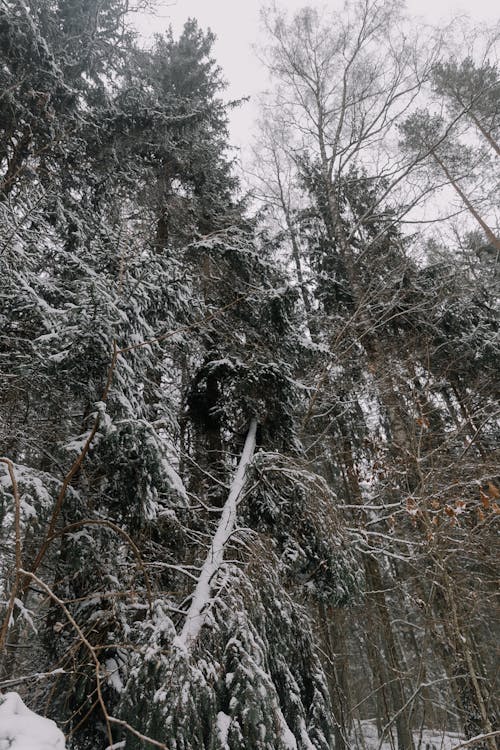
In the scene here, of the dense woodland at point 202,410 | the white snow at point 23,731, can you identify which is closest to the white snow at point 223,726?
the dense woodland at point 202,410

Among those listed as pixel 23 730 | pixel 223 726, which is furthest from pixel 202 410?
pixel 23 730

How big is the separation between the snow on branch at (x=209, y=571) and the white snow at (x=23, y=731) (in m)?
1.42

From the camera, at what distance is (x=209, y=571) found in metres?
3.25

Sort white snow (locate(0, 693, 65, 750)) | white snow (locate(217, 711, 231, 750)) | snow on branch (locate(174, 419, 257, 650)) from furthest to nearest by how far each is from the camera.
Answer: snow on branch (locate(174, 419, 257, 650))
white snow (locate(217, 711, 231, 750))
white snow (locate(0, 693, 65, 750))

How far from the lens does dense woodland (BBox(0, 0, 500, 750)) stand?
3.00 m

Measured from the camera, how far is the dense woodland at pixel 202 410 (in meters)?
3.00

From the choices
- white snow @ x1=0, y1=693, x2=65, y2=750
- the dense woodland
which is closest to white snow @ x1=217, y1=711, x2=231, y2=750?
the dense woodland

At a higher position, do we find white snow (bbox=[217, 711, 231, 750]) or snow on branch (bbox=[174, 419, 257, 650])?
snow on branch (bbox=[174, 419, 257, 650])

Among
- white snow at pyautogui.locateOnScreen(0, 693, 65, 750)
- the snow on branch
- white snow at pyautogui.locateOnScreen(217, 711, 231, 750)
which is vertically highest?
the snow on branch

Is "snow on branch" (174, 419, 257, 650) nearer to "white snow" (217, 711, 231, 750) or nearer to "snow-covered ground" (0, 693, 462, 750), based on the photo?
"white snow" (217, 711, 231, 750)

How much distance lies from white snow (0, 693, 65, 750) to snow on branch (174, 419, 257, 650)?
1.42m

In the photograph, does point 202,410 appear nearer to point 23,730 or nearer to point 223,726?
point 223,726

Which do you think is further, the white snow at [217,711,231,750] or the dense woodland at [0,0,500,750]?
the dense woodland at [0,0,500,750]

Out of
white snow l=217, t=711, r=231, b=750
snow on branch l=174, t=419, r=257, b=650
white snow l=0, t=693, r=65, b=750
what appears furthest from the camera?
snow on branch l=174, t=419, r=257, b=650
